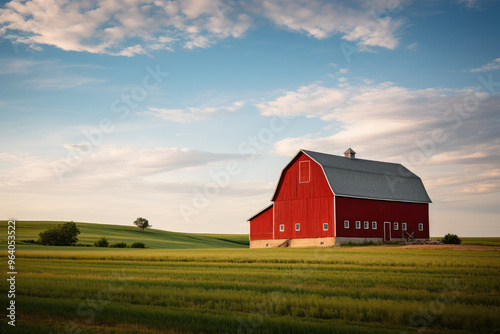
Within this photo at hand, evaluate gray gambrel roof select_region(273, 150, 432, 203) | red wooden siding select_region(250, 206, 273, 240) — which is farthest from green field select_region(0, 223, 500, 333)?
red wooden siding select_region(250, 206, 273, 240)

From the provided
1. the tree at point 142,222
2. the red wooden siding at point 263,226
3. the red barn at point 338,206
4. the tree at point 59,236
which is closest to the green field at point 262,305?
the red barn at point 338,206

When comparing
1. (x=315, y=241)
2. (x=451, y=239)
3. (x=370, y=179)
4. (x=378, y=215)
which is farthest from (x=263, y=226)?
(x=451, y=239)

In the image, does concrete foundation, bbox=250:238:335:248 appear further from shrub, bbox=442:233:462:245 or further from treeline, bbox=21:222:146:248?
treeline, bbox=21:222:146:248

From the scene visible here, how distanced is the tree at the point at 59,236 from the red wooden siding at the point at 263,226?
27898 mm

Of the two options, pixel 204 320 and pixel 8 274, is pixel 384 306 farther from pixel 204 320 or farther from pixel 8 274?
pixel 8 274

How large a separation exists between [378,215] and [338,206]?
7.26m

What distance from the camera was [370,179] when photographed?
191ft

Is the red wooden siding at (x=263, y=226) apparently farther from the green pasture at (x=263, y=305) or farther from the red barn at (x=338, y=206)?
the green pasture at (x=263, y=305)

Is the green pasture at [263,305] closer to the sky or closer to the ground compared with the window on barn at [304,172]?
closer to the ground

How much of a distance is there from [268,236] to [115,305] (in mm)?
46841

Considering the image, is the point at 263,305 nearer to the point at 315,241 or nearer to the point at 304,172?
the point at 315,241

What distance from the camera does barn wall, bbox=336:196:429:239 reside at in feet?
175

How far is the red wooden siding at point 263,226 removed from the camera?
59.4 meters

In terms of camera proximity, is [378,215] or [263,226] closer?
[378,215]
